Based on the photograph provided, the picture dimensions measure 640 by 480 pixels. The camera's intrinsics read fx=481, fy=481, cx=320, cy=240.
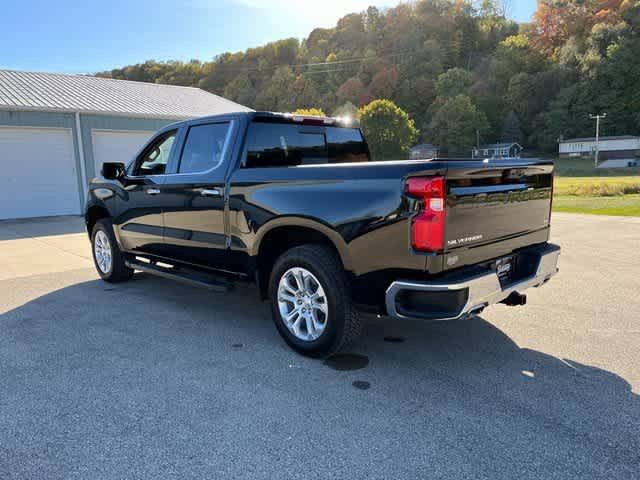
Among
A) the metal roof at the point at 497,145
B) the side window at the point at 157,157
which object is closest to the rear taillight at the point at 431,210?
the side window at the point at 157,157

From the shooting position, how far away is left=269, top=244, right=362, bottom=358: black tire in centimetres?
351

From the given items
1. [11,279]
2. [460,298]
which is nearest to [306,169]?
[460,298]

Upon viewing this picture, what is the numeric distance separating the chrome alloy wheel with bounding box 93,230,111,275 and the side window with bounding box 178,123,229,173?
6.88 ft

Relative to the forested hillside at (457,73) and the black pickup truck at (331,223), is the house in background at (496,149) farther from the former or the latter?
the black pickup truck at (331,223)

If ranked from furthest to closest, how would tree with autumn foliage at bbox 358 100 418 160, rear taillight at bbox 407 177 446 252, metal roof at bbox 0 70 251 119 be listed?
tree with autumn foliage at bbox 358 100 418 160 → metal roof at bbox 0 70 251 119 → rear taillight at bbox 407 177 446 252

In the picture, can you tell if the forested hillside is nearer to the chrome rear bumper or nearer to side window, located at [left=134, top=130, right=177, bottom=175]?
side window, located at [left=134, top=130, right=177, bottom=175]

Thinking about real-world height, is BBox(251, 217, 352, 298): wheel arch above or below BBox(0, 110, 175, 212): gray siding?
below

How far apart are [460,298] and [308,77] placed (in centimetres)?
10368

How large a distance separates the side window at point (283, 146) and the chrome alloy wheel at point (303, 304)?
1.13 m

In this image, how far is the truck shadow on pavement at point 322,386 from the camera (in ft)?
8.67

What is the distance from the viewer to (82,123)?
15.9 metres

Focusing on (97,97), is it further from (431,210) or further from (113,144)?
(431,210)

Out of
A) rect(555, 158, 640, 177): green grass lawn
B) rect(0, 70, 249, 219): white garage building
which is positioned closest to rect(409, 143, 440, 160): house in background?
rect(0, 70, 249, 219): white garage building

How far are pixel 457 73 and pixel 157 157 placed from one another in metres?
108
